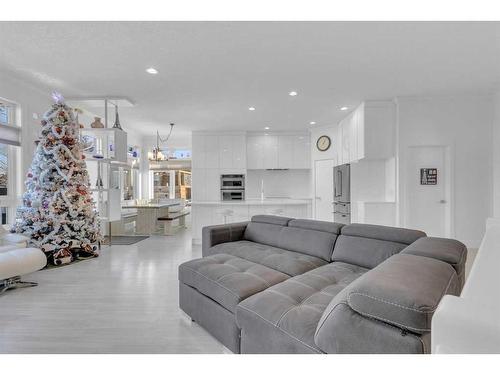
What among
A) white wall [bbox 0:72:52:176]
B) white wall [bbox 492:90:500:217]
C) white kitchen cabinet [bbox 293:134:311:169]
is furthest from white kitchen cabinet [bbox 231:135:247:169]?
white wall [bbox 492:90:500:217]

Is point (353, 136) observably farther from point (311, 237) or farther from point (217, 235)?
point (217, 235)

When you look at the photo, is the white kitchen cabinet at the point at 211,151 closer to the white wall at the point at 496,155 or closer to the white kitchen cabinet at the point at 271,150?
the white kitchen cabinet at the point at 271,150

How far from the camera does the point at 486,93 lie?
14.4ft

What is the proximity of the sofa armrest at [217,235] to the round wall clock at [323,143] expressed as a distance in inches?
167

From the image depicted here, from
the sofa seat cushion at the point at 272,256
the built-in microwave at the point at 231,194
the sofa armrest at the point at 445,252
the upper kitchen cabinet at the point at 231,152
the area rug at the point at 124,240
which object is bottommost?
the area rug at the point at 124,240

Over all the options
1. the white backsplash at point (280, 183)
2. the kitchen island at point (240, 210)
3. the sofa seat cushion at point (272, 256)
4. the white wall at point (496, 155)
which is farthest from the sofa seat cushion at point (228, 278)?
the white backsplash at point (280, 183)

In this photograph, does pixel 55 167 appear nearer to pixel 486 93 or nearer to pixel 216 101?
pixel 216 101

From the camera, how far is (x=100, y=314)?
239cm

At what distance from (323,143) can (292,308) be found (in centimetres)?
588

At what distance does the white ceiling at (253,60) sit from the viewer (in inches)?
101

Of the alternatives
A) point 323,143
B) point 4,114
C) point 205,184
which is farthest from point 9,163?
point 323,143

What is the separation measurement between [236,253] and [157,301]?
0.89 metres
